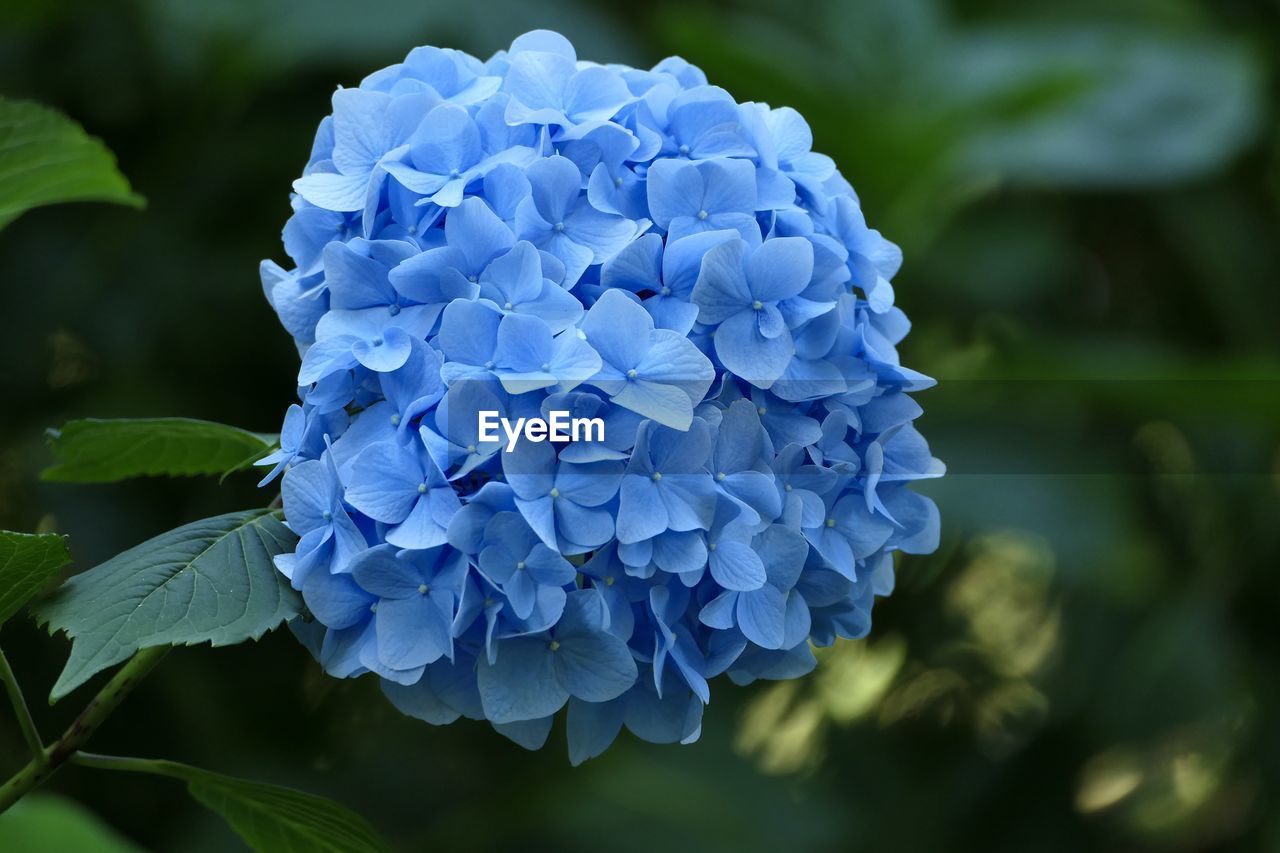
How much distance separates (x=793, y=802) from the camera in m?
1.67

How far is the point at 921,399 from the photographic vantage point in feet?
4.49

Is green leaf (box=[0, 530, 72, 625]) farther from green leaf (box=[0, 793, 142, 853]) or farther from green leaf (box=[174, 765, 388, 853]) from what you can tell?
green leaf (box=[0, 793, 142, 853])

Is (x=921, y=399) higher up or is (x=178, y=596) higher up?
(x=178, y=596)

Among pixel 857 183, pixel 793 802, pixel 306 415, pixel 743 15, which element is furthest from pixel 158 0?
pixel 793 802

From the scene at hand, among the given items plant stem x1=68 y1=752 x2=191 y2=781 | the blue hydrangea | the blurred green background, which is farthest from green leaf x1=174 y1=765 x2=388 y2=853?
the blurred green background

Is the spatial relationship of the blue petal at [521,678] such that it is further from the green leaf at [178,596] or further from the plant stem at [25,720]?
the plant stem at [25,720]

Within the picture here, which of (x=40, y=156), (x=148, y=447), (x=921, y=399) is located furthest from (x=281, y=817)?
(x=921, y=399)

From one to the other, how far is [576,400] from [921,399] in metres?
0.95

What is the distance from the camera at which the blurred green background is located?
1457mm

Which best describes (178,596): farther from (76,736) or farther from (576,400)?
(576,400)

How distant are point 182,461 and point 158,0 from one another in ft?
3.24

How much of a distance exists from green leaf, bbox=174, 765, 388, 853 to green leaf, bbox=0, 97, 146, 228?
0.96ft

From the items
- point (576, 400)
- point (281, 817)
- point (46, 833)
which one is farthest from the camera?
point (46, 833)

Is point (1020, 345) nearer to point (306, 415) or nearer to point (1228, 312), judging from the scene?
point (1228, 312)
